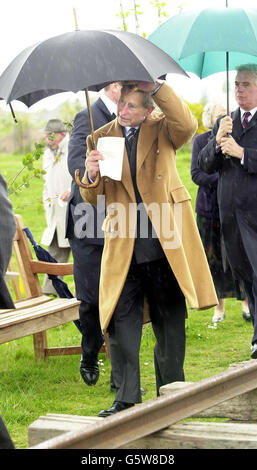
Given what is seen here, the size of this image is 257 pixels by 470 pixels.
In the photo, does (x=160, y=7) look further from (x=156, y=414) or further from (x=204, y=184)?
(x=156, y=414)

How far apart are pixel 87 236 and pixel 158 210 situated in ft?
4.57

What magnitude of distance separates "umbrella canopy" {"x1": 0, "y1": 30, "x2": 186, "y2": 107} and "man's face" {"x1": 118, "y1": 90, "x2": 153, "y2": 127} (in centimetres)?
26

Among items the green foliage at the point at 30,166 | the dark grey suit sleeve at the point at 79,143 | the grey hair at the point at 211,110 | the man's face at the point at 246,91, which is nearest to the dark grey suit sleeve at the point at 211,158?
the man's face at the point at 246,91

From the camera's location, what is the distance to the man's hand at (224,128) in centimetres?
712

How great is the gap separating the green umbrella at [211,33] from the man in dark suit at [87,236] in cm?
67

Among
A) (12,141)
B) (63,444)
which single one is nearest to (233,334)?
(63,444)

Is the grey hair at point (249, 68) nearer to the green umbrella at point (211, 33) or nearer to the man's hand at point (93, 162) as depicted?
the green umbrella at point (211, 33)

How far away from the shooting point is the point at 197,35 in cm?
698

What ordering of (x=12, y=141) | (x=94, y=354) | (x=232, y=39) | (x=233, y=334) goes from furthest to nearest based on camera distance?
(x=12, y=141) < (x=233, y=334) < (x=94, y=354) < (x=232, y=39)

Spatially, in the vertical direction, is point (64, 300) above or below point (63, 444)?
below

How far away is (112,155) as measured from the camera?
5.57m

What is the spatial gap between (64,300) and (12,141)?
26.6 m

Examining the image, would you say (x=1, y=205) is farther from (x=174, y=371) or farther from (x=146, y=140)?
(x=174, y=371)
